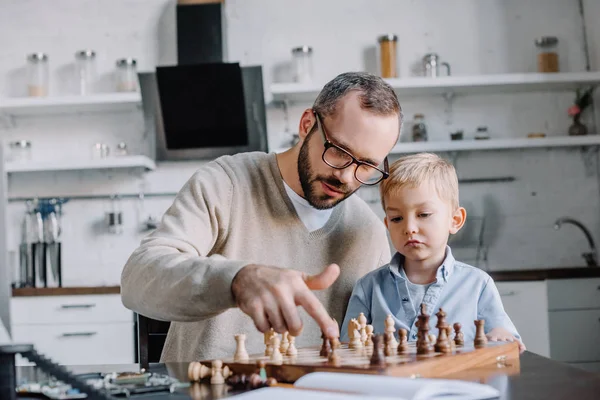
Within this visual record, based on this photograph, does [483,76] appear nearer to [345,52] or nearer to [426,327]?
[345,52]

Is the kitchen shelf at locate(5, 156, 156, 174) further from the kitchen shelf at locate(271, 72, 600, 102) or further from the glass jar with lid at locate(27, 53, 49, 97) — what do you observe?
the kitchen shelf at locate(271, 72, 600, 102)

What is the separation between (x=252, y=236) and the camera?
1.98 m

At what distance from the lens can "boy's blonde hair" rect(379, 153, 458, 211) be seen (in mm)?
1987

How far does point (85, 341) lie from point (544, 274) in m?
2.49

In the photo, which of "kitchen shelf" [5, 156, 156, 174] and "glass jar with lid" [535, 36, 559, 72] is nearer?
"kitchen shelf" [5, 156, 156, 174]

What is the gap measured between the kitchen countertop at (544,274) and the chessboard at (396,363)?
2.70 metres

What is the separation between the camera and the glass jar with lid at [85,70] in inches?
190

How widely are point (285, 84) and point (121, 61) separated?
1064 mm

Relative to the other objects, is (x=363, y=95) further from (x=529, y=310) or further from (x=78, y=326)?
(x=78, y=326)

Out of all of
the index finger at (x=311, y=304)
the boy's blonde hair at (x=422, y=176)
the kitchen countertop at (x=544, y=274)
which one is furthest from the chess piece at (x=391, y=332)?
the kitchen countertop at (x=544, y=274)

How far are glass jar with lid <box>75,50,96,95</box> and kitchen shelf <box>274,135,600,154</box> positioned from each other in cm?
200

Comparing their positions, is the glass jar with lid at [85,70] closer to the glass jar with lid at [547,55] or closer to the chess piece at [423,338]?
the glass jar with lid at [547,55]

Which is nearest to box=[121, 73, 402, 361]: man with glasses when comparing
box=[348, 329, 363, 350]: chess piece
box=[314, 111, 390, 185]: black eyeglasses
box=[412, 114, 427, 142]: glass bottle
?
box=[314, 111, 390, 185]: black eyeglasses

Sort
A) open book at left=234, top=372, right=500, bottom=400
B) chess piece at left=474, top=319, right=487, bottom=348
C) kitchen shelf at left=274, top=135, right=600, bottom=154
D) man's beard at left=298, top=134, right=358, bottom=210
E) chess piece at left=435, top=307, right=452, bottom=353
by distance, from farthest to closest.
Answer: kitchen shelf at left=274, top=135, right=600, bottom=154
man's beard at left=298, top=134, right=358, bottom=210
chess piece at left=474, top=319, right=487, bottom=348
chess piece at left=435, top=307, right=452, bottom=353
open book at left=234, top=372, right=500, bottom=400
